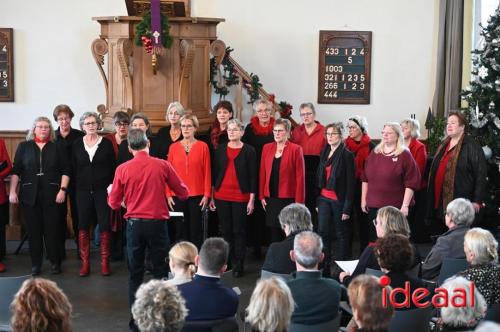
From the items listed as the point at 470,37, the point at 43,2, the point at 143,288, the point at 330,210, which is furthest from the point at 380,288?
the point at 43,2

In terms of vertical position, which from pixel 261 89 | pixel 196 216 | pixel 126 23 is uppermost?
pixel 126 23

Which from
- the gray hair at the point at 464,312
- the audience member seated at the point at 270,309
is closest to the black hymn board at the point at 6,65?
the audience member seated at the point at 270,309

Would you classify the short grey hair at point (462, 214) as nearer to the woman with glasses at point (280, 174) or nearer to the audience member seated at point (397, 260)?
the audience member seated at point (397, 260)

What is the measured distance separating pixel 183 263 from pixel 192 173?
2.67 meters

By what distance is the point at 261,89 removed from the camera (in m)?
10.1

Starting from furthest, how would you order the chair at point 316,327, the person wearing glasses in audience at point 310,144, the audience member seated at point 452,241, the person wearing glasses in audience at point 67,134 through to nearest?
the person wearing glasses in audience at point 310,144 → the person wearing glasses in audience at point 67,134 → the audience member seated at point 452,241 → the chair at point 316,327

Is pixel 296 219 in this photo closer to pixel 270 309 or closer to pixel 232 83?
pixel 270 309

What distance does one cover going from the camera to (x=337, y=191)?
22.9 feet

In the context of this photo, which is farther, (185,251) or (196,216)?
(196,216)

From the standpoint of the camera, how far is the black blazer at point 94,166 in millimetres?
6930

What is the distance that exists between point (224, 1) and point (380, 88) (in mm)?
2548

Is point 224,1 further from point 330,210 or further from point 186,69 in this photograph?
point 330,210

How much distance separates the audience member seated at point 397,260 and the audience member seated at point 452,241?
0.87 metres

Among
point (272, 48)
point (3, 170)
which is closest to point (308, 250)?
point (3, 170)
